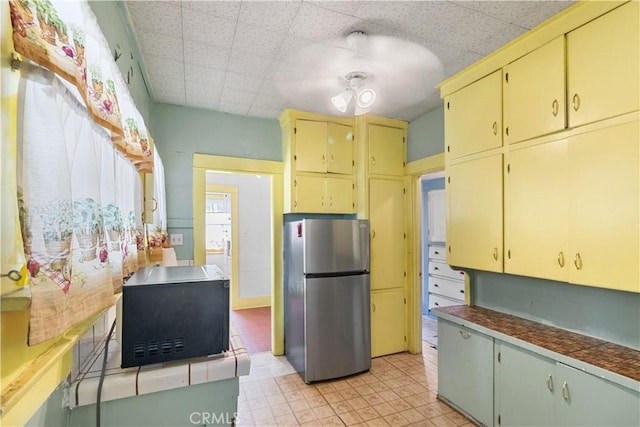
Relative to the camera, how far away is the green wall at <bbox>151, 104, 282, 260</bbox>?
296 centimetres

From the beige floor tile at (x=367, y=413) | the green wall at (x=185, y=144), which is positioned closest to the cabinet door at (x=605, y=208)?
the beige floor tile at (x=367, y=413)

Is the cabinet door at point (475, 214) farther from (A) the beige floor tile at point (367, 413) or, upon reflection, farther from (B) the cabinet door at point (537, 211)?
(A) the beige floor tile at point (367, 413)

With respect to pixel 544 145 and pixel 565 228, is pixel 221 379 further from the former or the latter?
pixel 544 145

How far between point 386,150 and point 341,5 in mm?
1964

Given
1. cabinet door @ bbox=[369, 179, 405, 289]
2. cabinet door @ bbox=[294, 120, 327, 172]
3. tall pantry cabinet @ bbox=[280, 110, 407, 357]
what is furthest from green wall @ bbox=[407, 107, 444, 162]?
cabinet door @ bbox=[294, 120, 327, 172]

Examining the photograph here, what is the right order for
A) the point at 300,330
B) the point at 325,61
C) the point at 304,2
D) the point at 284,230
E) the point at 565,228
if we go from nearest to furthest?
the point at 304,2 < the point at 565,228 < the point at 325,61 < the point at 300,330 < the point at 284,230

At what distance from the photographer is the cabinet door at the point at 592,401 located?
138 cm

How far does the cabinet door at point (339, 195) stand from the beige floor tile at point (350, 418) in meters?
1.84

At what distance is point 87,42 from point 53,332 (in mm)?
773

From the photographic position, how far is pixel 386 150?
343cm

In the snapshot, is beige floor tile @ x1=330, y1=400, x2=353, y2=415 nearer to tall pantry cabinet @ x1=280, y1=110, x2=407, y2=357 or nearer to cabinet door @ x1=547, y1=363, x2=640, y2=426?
tall pantry cabinet @ x1=280, y1=110, x2=407, y2=357

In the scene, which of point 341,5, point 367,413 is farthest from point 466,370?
point 341,5

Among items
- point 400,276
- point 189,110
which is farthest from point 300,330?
point 189,110

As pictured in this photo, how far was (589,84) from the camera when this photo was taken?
1.62 m
